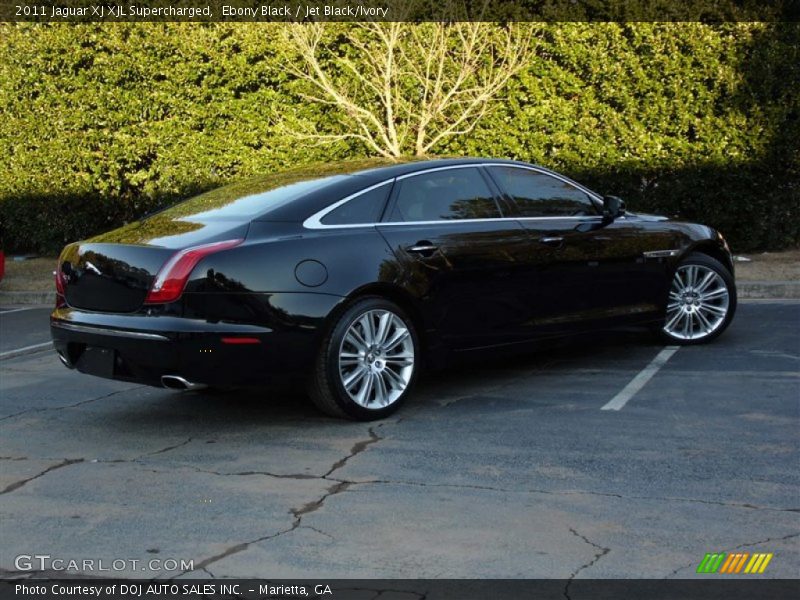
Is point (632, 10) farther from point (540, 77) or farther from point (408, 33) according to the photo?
point (408, 33)

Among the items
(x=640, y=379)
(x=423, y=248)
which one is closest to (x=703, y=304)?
(x=640, y=379)

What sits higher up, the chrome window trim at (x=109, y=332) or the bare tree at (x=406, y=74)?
the bare tree at (x=406, y=74)

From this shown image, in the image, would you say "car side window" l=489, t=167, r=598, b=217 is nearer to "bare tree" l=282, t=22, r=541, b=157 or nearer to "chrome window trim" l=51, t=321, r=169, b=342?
"chrome window trim" l=51, t=321, r=169, b=342

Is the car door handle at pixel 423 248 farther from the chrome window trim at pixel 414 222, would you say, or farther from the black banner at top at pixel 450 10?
the black banner at top at pixel 450 10

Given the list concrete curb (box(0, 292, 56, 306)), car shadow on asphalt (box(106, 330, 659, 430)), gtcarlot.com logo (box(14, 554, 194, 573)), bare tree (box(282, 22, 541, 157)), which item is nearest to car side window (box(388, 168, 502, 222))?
car shadow on asphalt (box(106, 330, 659, 430))

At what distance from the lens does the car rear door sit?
23.3 ft

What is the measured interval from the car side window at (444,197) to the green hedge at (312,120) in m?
7.20

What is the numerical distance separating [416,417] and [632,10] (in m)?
8.92

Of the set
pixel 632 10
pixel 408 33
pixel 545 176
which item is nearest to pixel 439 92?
pixel 408 33

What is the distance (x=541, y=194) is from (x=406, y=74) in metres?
7.24

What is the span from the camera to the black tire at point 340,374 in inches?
261

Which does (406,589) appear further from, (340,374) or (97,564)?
(340,374)

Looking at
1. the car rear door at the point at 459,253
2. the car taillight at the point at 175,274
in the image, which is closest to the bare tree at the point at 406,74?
the car rear door at the point at 459,253

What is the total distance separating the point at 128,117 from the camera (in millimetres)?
16281
